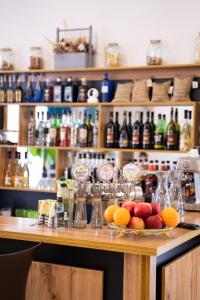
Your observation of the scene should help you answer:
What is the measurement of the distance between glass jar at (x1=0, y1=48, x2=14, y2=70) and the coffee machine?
102 inches

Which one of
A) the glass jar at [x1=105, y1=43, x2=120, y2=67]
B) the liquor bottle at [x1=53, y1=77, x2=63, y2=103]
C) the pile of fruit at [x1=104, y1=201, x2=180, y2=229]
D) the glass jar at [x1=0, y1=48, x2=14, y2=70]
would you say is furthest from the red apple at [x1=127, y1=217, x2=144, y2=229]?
the glass jar at [x1=0, y1=48, x2=14, y2=70]

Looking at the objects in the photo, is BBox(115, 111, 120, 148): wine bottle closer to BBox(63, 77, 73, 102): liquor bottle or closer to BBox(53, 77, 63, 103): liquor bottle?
BBox(63, 77, 73, 102): liquor bottle

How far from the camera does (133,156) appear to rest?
536 cm

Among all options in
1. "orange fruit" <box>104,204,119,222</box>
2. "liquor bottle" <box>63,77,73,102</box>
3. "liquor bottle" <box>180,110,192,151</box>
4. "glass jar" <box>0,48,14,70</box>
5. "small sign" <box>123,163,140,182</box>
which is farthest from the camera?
"glass jar" <box>0,48,14,70</box>

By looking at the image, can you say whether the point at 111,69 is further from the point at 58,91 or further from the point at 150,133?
the point at 150,133

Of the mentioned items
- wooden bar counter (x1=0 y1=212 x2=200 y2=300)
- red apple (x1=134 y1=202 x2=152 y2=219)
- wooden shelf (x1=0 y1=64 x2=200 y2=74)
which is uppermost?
wooden shelf (x1=0 y1=64 x2=200 y2=74)

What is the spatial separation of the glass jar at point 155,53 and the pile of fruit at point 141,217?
8.75ft

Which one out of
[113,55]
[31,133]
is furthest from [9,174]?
[113,55]

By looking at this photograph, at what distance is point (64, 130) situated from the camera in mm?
5562

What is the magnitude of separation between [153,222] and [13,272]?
29.3 inches

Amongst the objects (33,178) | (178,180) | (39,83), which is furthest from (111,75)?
(178,180)

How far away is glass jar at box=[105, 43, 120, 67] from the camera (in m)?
5.36

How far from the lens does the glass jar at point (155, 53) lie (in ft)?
17.0

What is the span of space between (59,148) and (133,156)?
77cm
